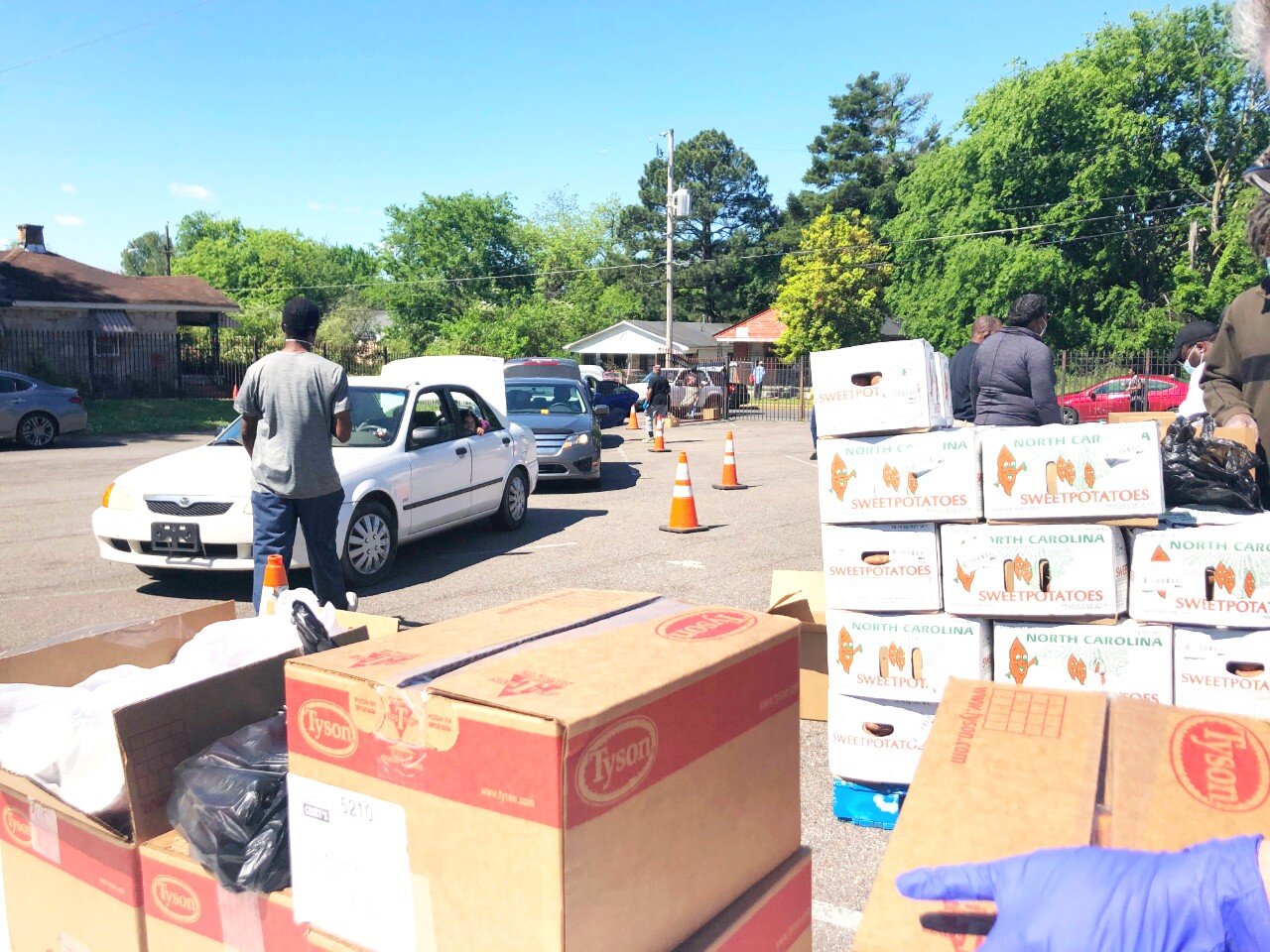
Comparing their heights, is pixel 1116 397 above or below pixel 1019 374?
below

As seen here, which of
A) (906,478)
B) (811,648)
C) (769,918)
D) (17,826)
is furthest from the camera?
(811,648)

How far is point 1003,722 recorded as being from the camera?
6.51 ft

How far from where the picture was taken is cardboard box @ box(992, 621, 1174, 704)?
3660 mm

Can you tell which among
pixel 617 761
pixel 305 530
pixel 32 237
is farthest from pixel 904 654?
pixel 32 237

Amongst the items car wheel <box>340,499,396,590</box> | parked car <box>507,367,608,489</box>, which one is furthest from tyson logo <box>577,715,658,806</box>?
parked car <box>507,367,608,489</box>

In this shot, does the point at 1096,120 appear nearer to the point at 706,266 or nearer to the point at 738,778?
the point at 706,266

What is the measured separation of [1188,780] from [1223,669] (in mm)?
2259

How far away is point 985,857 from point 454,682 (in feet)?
3.04

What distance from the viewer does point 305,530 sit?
225 inches

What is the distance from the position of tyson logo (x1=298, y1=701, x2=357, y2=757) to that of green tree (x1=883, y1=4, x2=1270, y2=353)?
41.8 meters

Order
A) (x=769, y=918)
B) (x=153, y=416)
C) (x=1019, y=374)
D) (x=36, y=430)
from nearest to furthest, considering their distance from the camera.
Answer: (x=769, y=918), (x=1019, y=374), (x=36, y=430), (x=153, y=416)

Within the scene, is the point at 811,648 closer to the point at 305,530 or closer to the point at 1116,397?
the point at 305,530

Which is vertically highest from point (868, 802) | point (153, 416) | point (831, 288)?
point (831, 288)

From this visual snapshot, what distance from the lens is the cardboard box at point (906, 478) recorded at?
153 inches
